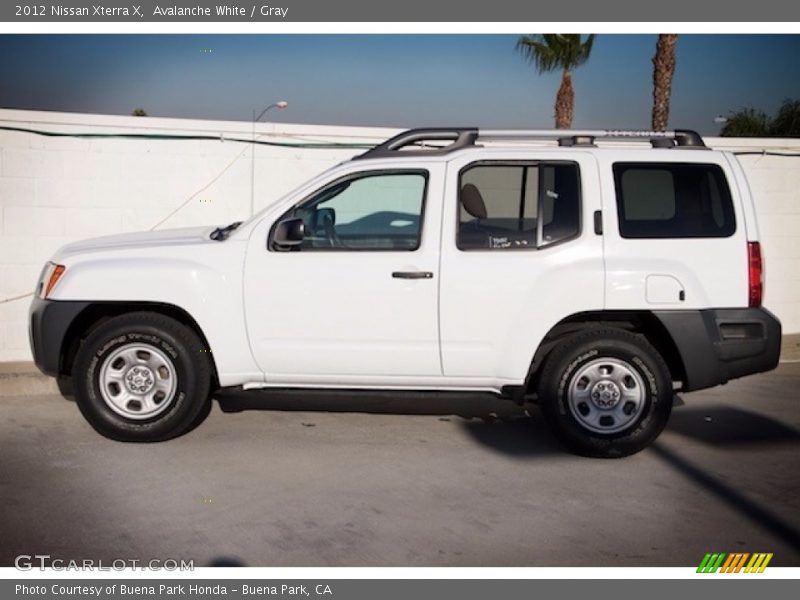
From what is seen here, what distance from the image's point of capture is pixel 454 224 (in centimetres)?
661

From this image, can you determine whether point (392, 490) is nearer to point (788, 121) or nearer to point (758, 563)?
point (758, 563)

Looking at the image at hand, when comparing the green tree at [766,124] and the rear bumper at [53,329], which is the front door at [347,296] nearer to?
the rear bumper at [53,329]

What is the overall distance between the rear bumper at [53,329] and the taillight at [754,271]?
14.6 feet

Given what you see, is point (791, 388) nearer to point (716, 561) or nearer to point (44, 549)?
point (716, 561)

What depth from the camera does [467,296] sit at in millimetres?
6535

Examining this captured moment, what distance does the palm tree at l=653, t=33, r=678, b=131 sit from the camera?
62.4 feet

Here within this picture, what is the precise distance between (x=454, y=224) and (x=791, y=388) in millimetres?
4164

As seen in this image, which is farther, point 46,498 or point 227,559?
point 46,498

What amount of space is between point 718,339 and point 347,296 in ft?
8.02

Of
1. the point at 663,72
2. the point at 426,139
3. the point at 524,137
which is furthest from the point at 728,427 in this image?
the point at 663,72

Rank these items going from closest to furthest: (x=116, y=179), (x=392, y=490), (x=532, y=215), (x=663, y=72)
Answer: (x=392, y=490) → (x=532, y=215) → (x=116, y=179) → (x=663, y=72)

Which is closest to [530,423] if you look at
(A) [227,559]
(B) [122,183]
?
(A) [227,559]

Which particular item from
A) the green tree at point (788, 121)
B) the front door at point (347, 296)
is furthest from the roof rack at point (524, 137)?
the green tree at point (788, 121)

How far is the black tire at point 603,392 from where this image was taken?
6.54 metres
